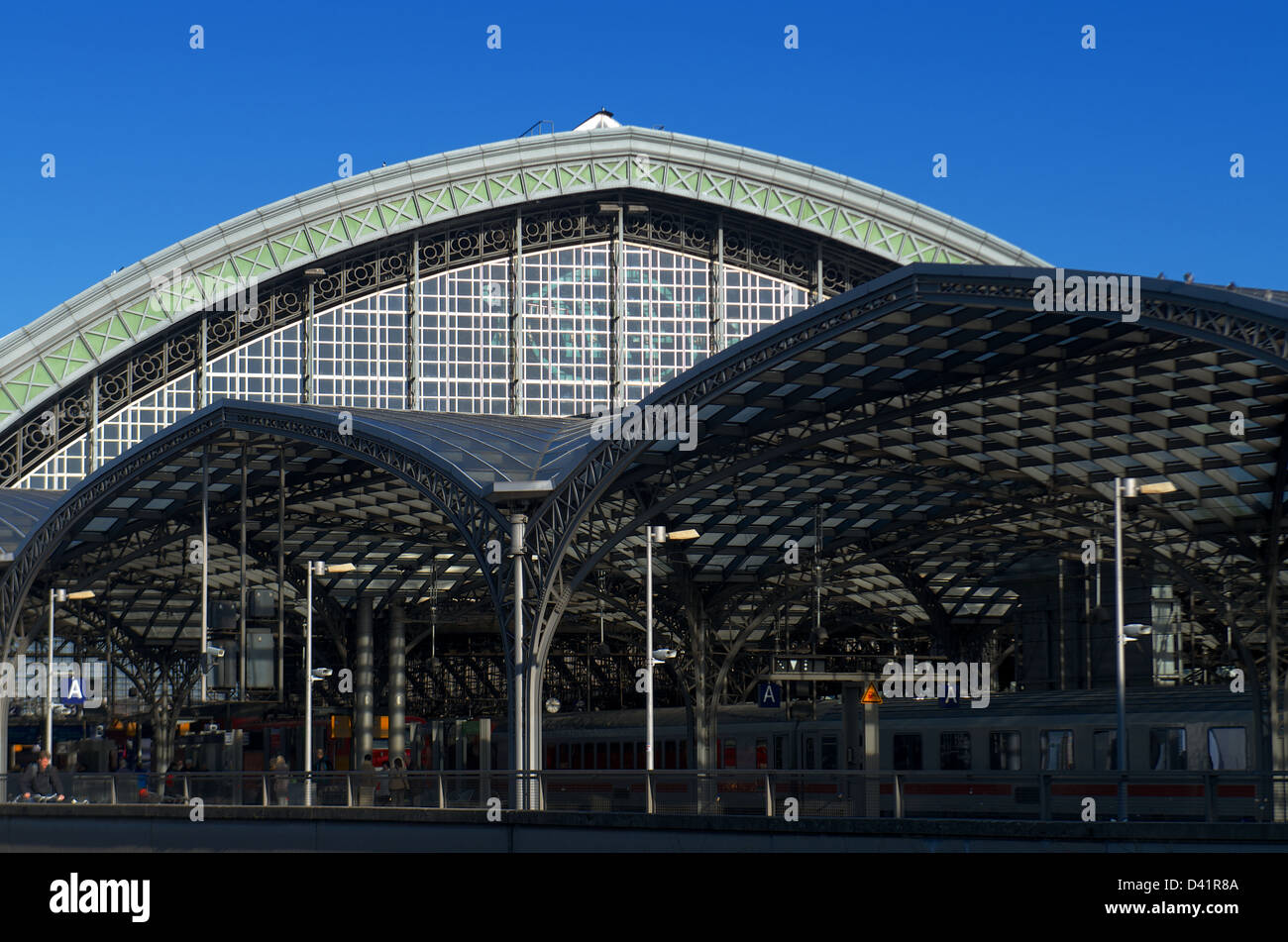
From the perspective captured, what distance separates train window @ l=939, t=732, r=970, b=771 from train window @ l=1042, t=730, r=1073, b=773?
283 cm

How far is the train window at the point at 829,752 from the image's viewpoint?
2012 inches

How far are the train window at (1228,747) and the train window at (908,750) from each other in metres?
10.3

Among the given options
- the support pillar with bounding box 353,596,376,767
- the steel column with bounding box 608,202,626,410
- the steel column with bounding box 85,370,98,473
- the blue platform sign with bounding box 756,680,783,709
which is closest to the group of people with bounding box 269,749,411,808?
the blue platform sign with bounding box 756,680,783,709

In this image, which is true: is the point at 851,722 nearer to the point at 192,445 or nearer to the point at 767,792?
the point at 767,792

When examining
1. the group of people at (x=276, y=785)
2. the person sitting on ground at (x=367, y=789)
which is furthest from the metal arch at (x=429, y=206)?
the person sitting on ground at (x=367, y=789)

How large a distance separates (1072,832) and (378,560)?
5644cm

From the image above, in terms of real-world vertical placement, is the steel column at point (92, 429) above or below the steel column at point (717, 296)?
below

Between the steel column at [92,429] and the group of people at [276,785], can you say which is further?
the steel column at [92,429]

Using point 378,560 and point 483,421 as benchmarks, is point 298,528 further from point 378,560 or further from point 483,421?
point 483,421

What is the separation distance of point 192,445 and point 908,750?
953 inches

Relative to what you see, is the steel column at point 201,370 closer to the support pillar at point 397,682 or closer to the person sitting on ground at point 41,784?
the support pillar at point 397,682

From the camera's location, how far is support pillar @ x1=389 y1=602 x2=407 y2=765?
70.3 meters

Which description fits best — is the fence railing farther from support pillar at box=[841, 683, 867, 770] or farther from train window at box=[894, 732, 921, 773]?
train window at box=[894, 732, 921, 773]
